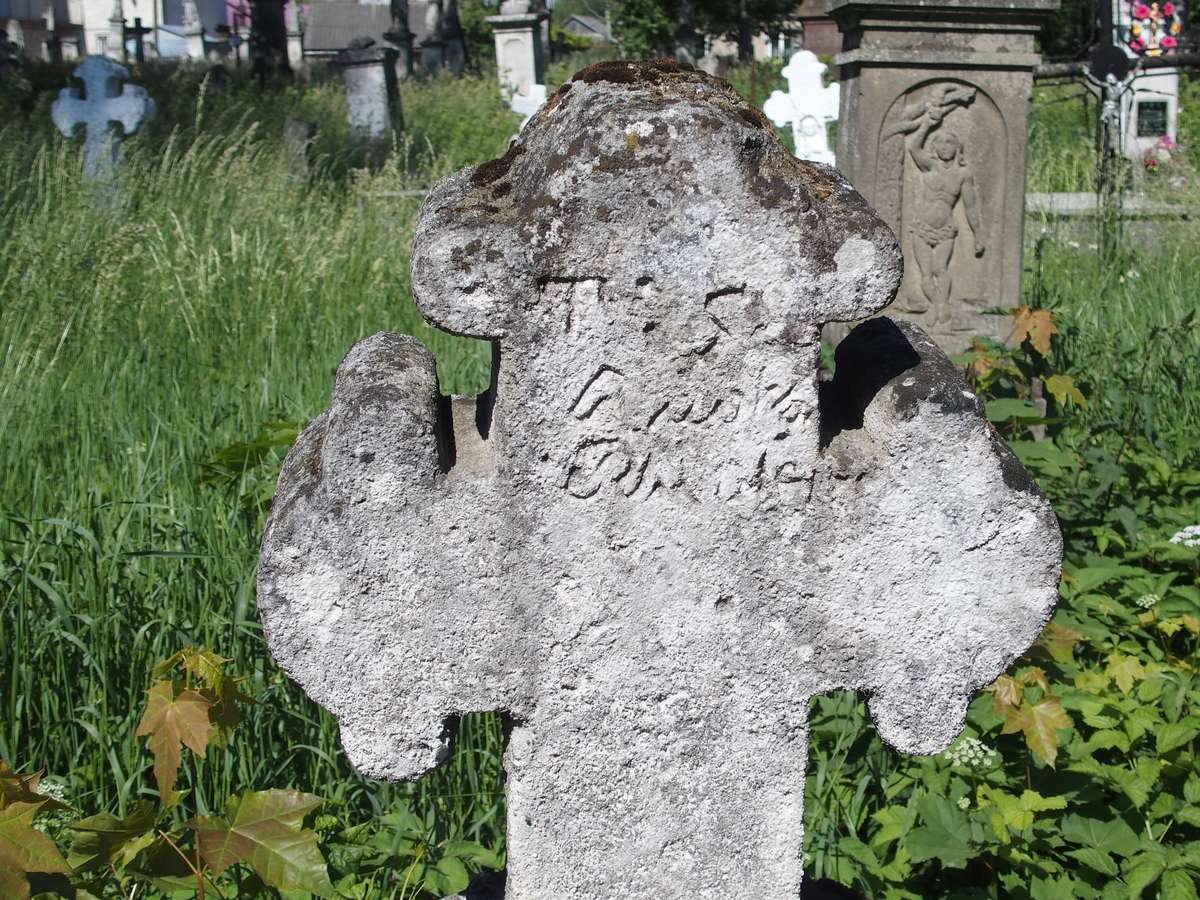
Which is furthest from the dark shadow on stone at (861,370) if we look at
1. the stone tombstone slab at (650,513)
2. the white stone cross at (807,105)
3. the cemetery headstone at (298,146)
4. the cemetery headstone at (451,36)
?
the cemetery headstone at (451,36)

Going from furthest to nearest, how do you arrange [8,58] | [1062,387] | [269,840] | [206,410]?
1. [8,58]
2. [206,410]
3. [1062,387]
4. [269,840]

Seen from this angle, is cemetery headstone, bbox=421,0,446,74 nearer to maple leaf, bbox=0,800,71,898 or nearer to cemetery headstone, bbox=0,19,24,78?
cemetery headstone, bbox=0,19,24,78

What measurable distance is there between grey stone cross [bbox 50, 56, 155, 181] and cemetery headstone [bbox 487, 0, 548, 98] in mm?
9970

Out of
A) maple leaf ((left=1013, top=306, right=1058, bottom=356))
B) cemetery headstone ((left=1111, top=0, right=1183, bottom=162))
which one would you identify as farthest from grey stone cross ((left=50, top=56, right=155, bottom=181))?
cemetery headstone ((left=1111, top=0, right=1183, bottom=162))

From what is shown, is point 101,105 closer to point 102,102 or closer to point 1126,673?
point 102,102

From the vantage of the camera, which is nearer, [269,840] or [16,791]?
[16,791]

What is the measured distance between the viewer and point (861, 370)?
157cm

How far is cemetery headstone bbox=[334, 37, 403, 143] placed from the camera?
11.3 metres

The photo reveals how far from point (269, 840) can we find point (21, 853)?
1.11 ft

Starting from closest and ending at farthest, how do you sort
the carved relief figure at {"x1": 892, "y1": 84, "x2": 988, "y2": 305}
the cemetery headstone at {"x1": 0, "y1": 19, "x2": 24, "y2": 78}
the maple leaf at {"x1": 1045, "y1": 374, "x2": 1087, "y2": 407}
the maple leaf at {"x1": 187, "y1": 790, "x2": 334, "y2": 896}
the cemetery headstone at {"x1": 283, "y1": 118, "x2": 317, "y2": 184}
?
the maple leaf at {"x1": 187, "y1": 790, "x2": 334, "y2": 896}
the maple leaf at {"x1": 1045, "y1": 374, "x2": 1087, "y2": 407}
the carved relief figure at {"x1": 892, "y1": 84, "x2": 988, "y2": 305}
the cemetery headstone at {"x1": 283, "y1": 118, "x2": 317, "y2": 184}
the cemetery headstone at {"x1": 0, "y1": 19, "x2": 24, "y2": 78}

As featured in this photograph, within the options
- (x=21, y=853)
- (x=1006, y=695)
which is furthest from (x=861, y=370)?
(x=21, y=853)

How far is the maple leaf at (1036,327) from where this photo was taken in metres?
3.79

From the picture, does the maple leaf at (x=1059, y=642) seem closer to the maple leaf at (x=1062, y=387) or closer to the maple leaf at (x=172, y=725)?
the maple leaf at (x=1062, y=387)

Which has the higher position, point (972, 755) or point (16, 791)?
point (16, 791)
